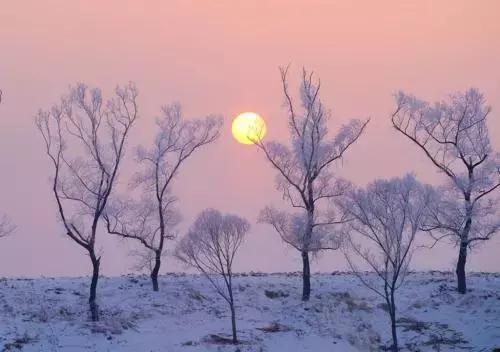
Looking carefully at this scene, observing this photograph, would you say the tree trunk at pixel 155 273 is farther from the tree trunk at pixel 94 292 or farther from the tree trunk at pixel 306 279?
the tree trunk at pixel 306 279

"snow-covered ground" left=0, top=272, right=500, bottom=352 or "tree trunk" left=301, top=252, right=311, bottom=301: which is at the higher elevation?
"tree trunk" left=301, top=252, right=311, bottom=301

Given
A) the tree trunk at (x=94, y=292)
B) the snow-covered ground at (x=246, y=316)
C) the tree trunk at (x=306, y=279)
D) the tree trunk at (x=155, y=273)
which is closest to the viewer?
the snow-covered ground at (x=246, y=316)

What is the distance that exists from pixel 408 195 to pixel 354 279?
12.3m

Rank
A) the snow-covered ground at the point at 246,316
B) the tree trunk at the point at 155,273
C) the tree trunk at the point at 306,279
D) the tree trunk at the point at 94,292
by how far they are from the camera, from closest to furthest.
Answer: the snow-covered ground at the point at 246,316 < the tree trunk at the point at 94,292 < the tree trunk at the point at 155,273 < the tree trunk at the point at 306,279

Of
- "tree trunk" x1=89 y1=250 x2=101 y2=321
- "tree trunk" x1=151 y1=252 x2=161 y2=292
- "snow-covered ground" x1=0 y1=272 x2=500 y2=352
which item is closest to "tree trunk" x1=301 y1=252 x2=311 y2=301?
"snow-covered ground" x1=0 y1=272 x2=500 y2=352

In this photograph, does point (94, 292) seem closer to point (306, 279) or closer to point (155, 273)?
point (155, 273)

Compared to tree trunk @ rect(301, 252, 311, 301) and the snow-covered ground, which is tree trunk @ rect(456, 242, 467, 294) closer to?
the snow-covered ground

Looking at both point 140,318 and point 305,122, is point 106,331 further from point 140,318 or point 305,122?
point 305,122

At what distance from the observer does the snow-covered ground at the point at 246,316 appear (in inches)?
1364

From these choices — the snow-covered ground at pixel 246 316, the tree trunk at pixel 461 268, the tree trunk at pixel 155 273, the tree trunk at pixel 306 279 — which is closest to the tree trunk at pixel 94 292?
the snow-covered ground at pixel 246 316

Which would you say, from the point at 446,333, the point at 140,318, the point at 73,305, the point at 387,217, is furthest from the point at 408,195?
the point at 73,305

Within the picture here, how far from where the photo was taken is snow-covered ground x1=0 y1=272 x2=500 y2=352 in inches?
1364

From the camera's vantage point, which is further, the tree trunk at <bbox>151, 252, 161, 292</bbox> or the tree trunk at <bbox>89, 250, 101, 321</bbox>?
the tree trunk at <bbox>151, 252, 161, 292</bbox>

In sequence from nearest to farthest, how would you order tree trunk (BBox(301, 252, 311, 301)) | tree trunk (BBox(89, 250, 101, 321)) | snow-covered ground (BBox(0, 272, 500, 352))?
snow-covered ground (BBox(0, 272, 500, 352)) < tree trunk (BBox(89, 250, 101, 321)) < tree trunk (BBox(301, 252, 311, 301))
